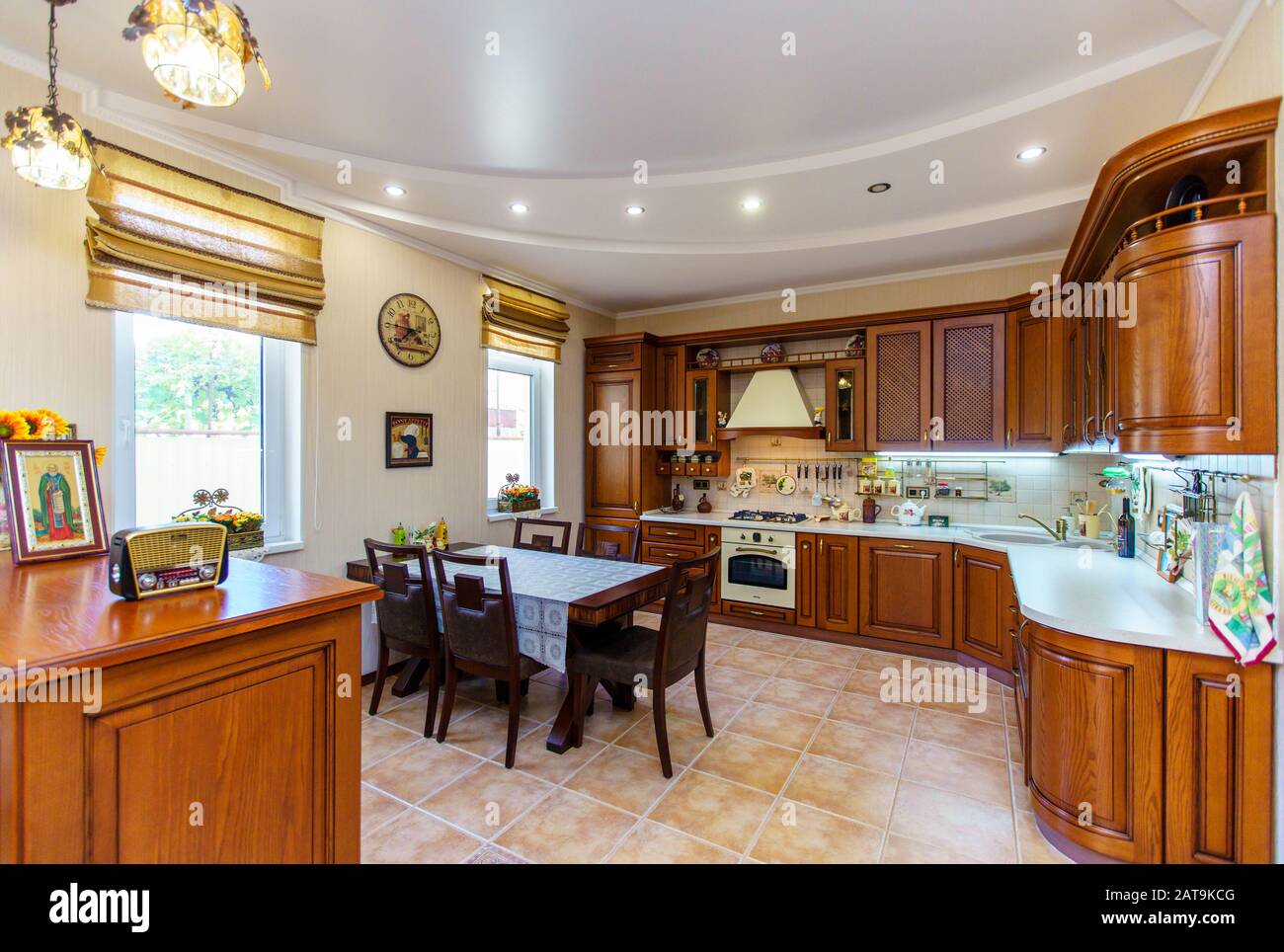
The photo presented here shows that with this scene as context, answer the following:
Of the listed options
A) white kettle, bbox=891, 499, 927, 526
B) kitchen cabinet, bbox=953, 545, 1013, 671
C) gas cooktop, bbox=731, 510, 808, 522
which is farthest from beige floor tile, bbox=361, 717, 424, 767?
white kettle, bbox=891, 499, 927, 526

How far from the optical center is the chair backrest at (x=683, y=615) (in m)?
2.50

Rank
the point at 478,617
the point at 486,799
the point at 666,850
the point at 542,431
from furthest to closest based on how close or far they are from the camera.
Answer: the point at 542,431 → the point at 478,617 → the point at 486,799 → the point at 666,850

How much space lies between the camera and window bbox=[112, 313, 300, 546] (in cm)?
249

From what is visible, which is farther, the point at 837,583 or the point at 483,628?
the point at 837,583

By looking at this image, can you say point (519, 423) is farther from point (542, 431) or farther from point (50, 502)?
point (50, 502)

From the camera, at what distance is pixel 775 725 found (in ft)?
9.87

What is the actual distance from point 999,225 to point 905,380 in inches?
44.1

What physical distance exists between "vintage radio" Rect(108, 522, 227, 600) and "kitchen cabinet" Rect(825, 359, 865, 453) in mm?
3990

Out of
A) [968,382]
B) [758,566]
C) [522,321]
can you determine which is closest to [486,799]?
[758,566]

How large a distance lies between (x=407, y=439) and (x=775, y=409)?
2721 millimetres

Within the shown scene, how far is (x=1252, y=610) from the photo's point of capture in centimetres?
167

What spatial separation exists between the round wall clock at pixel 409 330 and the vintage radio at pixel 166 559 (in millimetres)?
2503

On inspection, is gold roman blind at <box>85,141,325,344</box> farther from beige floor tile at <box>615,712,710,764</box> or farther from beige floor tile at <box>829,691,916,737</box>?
beige floor tile at <box>829,691,916,737</box>
